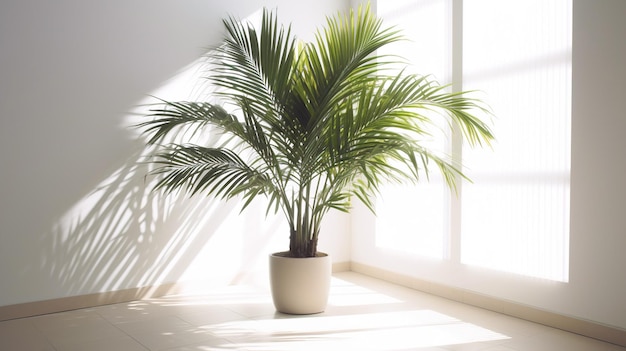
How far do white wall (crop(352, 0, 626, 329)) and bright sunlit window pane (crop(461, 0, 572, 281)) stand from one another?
71mm

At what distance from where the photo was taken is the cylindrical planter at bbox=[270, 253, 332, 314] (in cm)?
315

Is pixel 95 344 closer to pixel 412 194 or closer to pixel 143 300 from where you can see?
pixel 143 300

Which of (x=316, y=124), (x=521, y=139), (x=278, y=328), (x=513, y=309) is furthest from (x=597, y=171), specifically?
(x=278, y=328)

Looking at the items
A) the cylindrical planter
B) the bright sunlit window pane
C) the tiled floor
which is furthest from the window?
the cylindrical planter

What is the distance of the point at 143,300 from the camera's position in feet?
11.9

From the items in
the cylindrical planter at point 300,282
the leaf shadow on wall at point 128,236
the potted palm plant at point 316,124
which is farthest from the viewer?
the leaf shadow on wall at point 128,236

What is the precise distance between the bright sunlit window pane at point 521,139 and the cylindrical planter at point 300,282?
0.98m

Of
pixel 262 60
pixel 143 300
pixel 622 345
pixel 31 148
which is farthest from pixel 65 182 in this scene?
pixel 622 345

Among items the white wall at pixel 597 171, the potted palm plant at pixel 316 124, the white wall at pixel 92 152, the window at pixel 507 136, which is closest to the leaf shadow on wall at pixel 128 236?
the white wall at pixel 92 152

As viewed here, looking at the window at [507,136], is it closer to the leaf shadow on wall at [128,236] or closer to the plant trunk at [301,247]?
the plant trunk at [301,247]

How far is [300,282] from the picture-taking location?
315cm

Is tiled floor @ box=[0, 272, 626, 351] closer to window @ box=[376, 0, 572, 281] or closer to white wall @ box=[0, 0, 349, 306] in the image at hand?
white wall @ box=[0, 0, 349, 306]

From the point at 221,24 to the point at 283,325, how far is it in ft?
6.96

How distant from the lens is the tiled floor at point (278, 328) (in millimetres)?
2691
